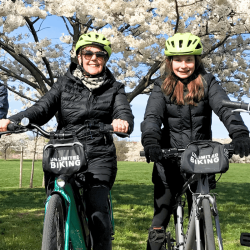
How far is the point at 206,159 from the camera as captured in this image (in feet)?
8.77

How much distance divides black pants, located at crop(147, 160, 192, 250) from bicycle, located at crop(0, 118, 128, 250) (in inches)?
25.6

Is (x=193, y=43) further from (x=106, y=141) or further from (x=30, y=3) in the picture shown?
(x=30, y=3)

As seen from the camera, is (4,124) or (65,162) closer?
(65,162)

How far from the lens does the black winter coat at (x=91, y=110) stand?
325cm

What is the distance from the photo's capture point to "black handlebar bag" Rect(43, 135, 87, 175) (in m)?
2.80

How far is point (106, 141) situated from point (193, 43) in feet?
3.70

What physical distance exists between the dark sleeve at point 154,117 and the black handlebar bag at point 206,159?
1.22ft

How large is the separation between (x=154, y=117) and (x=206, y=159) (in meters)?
0.72

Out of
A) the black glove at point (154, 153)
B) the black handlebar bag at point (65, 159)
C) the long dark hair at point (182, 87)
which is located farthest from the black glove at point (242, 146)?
the black handlebar bag at point (65, 159)

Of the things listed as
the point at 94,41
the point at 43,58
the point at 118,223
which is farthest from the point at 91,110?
the point at 43,58

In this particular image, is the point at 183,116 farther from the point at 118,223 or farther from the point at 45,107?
the point at 118,223

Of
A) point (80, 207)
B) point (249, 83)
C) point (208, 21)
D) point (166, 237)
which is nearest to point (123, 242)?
point (166, 237)

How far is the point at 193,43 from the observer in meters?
3.34

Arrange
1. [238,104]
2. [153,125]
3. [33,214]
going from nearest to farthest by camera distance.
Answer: [238,104] < [153,125] < [33,214]
